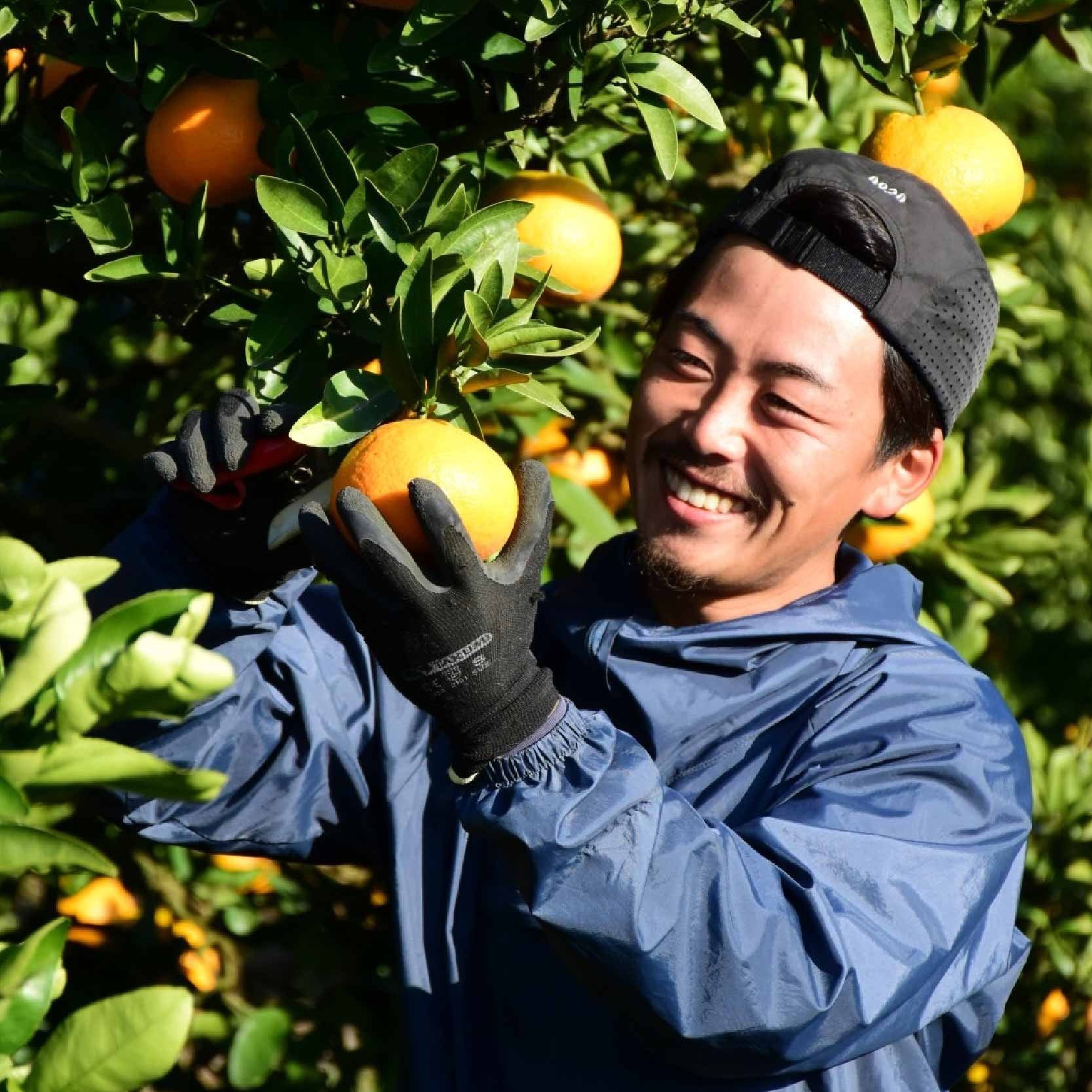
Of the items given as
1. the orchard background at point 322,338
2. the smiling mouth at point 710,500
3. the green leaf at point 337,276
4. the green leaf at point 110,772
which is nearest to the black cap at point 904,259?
the orchard background at point 322,338

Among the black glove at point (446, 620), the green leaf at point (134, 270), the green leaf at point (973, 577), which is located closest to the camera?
the black glove at point (446, 620)

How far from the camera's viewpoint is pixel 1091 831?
7.78ft

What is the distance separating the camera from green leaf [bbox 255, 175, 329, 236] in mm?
1240

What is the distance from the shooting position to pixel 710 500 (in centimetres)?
145

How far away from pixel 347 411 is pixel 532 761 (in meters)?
0.31

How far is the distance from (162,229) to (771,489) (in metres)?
0.61

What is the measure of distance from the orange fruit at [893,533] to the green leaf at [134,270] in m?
1.03

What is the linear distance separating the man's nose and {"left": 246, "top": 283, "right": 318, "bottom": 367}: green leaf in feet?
1.23

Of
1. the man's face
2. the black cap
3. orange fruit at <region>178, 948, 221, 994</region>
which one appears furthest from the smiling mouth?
orange fruit at <region>178, 948, 221, 994</region>

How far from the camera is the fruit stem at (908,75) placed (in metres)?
1.51

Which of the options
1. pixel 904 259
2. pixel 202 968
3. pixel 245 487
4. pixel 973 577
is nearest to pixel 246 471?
pixel 245 487

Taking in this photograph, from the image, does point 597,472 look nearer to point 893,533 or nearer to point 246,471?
point 893,533

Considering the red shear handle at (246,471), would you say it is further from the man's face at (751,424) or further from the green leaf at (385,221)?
the man's face at (751,424)

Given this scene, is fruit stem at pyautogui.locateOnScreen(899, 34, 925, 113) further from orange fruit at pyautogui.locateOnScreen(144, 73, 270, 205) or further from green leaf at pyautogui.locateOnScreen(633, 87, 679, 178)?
orange fruit at pyautogui.locateOnScreen(144, 73, 270, 205)
